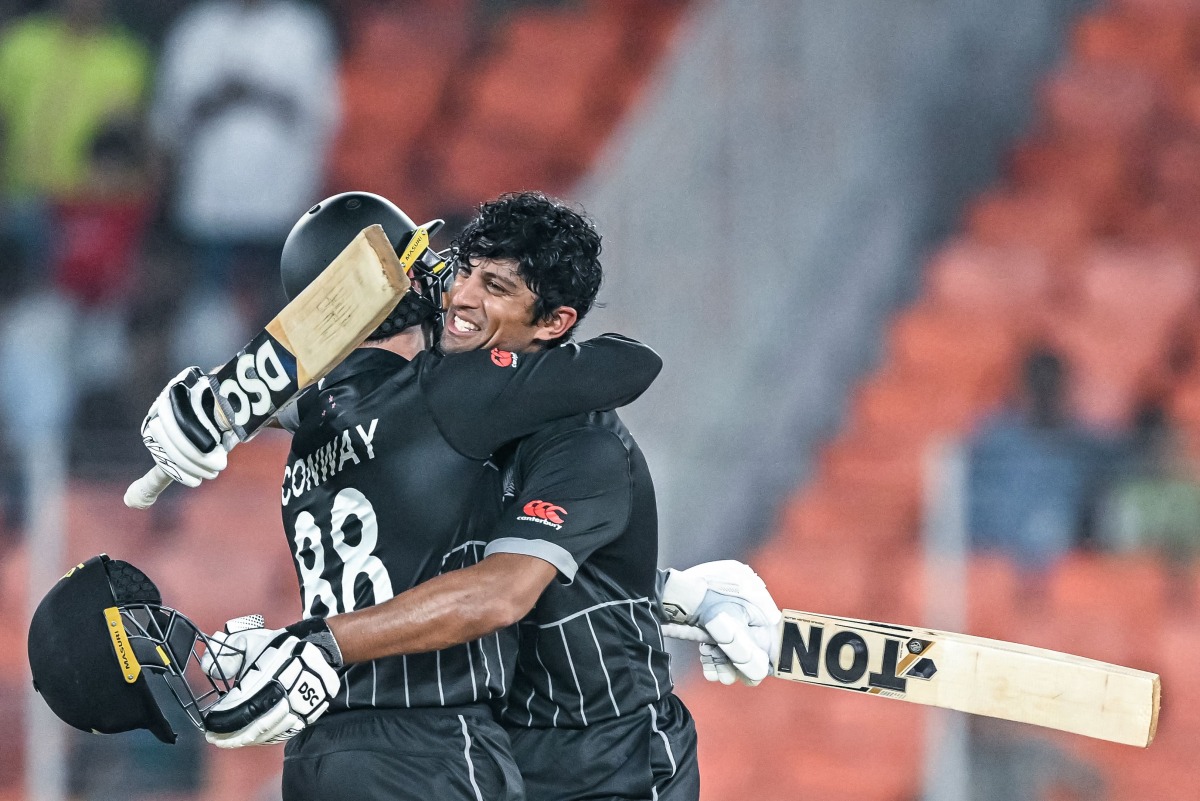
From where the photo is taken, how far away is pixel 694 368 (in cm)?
633

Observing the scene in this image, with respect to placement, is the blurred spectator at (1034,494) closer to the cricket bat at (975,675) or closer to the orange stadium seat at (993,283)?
the orange stadium seat at (993,283)

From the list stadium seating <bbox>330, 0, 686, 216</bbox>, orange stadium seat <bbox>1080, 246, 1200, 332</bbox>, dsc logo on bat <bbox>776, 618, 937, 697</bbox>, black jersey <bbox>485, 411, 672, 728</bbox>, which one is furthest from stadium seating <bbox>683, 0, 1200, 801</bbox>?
black jersey <bbox>485, 411, 672, 728</bbox>

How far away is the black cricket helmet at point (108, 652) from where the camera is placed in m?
2.47

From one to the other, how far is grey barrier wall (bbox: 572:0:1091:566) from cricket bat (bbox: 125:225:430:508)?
3461mm

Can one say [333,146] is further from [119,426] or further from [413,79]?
[119,426]

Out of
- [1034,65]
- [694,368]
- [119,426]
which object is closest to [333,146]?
[119,426]

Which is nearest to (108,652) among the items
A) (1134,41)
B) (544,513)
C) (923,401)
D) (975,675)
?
(544,513)

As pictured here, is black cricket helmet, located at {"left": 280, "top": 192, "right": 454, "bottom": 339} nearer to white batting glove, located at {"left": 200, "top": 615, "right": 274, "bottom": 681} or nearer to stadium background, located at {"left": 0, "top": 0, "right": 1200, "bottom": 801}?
white batting glove, located at {"left": 200, "top": 615, "right": 274, "bottom": 681}

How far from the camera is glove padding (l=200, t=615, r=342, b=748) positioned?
241 centimetres

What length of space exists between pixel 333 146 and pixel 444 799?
16.7 feet

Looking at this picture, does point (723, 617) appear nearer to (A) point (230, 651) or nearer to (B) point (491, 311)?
(B) point (491, 311)

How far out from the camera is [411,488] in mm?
2652

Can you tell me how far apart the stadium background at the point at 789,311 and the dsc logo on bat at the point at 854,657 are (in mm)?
2074

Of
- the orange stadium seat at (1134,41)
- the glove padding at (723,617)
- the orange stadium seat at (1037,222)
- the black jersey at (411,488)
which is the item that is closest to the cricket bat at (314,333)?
the black jersey at (411,488)
